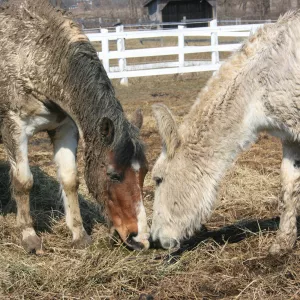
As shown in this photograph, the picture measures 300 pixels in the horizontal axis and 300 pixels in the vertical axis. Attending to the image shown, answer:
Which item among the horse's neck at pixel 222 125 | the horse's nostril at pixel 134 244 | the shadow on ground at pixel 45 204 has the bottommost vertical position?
the shadow on ground at pixel 45 204

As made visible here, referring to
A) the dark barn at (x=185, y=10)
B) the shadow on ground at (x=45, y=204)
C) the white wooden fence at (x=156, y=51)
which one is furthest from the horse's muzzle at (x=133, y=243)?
the dark barn at (x=185, y=10)

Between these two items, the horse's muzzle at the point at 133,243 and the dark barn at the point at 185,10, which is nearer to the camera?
the horse's muzzle at the point at 133,243

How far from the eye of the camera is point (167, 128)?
14.2 ft

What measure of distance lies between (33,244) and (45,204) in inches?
54.0

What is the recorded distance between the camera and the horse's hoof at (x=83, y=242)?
17.0 feet

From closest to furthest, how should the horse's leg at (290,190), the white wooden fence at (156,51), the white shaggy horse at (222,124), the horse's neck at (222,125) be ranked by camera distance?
1. the white shaggy horse at (222,124)
2. the horse's neck at (222,125)
3. the horse's leg at (290,190)
4. the white wooden fence at (156,51)

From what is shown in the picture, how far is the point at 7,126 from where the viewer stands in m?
5.16

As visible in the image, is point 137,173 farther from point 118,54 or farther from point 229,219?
A: point 118,54

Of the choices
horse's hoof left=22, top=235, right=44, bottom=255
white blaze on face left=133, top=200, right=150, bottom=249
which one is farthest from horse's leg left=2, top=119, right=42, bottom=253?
white blaze on face left=133, top=200, right=150, bottom=249

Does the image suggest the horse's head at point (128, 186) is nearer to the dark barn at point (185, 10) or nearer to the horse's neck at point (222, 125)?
the horse's neck at point (222, 125)

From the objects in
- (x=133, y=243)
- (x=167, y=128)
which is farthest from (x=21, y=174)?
(x=167, y=128)

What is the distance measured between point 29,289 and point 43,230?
1.56 metres

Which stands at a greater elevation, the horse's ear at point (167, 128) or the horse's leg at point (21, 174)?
the horse's ear at point (167, 128)

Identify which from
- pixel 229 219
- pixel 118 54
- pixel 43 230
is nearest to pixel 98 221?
pixel 43 230
